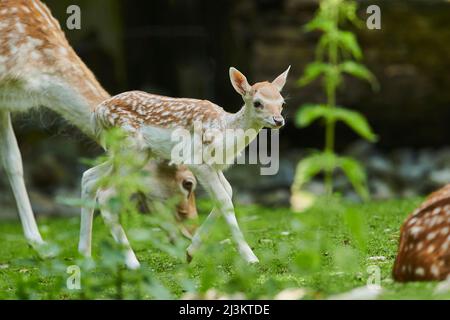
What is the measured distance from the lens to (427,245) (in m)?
4.97

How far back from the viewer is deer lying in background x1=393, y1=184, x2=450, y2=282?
4.93 meters

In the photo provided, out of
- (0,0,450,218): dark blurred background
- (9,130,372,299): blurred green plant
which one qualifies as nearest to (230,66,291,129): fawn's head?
(9,130,372,299): blurred green plant

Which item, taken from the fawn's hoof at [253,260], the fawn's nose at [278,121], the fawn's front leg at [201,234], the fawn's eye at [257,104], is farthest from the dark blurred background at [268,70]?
the fawn's nose at [278,121]

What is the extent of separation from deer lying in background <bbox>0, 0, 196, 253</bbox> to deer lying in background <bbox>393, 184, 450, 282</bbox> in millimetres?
2350

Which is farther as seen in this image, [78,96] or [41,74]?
[41,74]

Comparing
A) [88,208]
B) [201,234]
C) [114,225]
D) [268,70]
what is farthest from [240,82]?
[268,70]

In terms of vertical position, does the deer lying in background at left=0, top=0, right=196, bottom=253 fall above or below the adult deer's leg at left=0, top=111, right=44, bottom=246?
above

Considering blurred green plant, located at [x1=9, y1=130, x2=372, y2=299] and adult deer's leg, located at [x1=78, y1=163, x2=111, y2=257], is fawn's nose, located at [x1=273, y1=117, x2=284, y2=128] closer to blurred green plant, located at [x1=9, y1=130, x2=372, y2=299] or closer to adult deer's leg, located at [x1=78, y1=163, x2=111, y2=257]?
blurred green plant, located at [x1=9, y1=130, x2=372, y2=299]

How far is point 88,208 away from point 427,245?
97.6 inches

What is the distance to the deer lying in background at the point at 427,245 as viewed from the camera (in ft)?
16.2

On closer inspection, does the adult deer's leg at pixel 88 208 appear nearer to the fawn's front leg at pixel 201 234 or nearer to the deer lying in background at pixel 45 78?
the deer lying in background at pixel 45 78

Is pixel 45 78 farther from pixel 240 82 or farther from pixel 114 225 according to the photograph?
pixel 240 82
